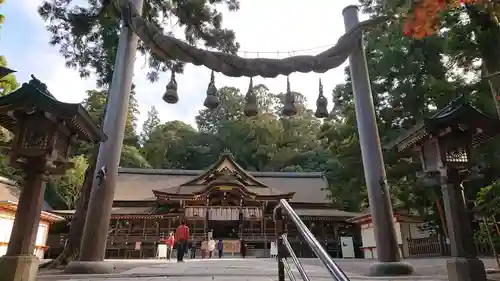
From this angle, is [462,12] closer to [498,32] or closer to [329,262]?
[498,32]

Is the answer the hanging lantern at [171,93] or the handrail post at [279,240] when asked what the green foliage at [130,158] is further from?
the handrail post at [279,240]

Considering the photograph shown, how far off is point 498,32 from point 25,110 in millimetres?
7415

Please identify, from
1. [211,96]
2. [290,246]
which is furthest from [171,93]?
[290,246]

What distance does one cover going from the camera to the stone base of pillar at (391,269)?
5305 mm

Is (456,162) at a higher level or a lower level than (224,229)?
lower

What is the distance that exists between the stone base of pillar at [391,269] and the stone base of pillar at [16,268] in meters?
4.74

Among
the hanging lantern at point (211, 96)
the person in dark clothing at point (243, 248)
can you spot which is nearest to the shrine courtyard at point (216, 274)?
the hanging lantern at point (211, 96)

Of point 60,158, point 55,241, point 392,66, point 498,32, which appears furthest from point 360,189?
point 55,241

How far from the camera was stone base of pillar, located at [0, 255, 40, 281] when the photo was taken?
346cm

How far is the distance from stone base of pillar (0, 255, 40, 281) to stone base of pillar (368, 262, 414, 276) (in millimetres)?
4741

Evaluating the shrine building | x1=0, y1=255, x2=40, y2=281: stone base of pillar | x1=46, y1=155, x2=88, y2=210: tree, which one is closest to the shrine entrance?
the shrine building

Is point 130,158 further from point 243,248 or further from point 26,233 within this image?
point 26,233

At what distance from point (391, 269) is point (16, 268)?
502 centimetres

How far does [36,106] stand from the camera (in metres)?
3.82
